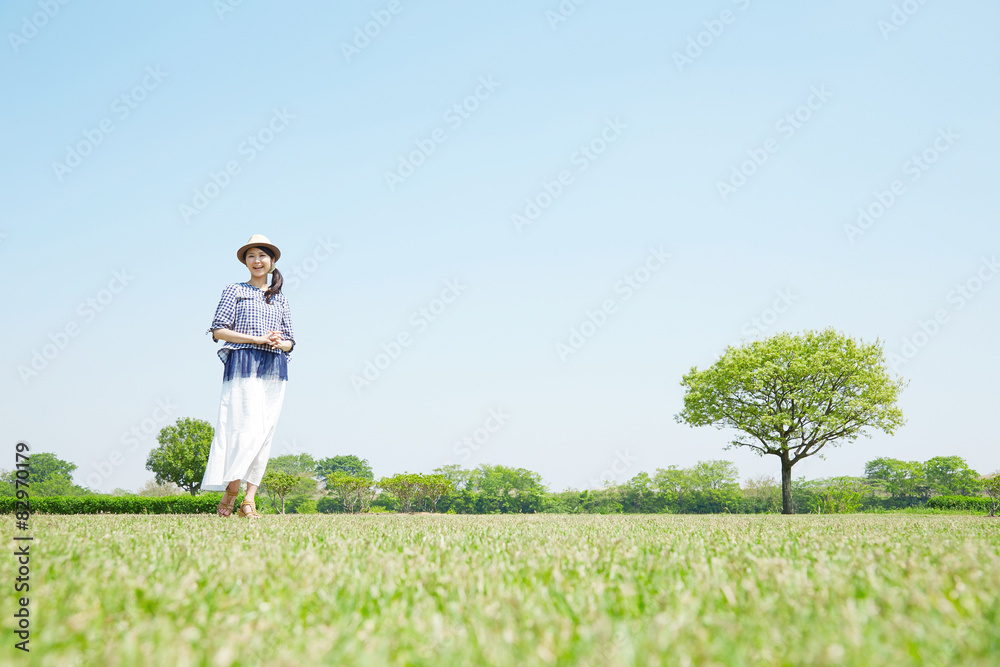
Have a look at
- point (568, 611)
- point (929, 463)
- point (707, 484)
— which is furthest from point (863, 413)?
point (568, 611)

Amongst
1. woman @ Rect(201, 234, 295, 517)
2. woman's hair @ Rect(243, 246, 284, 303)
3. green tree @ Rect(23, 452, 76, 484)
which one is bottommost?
green tree @ Rect(23, 452, 76, 484)

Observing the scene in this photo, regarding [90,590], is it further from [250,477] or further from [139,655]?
[250,477]

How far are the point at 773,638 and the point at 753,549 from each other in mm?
2374

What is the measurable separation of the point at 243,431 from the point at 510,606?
6.27m

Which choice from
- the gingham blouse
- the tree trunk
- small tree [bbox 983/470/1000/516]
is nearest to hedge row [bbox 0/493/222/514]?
the gingham blouse

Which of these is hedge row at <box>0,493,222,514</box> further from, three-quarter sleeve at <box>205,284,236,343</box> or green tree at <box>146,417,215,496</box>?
green tree at <box>146,417,215,496</box>

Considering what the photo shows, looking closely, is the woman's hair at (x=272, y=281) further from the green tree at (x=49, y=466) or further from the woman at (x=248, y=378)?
the green tree at (x=49, y=466)

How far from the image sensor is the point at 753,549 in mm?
3996

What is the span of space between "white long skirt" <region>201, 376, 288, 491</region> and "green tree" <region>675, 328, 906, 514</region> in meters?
24.1

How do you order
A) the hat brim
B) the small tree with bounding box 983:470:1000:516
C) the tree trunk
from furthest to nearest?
the tree trunk
the small tree with bounding box 983:470:1000:516
the hat brim

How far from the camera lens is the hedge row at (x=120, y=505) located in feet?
49.7

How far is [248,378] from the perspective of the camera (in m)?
7.75

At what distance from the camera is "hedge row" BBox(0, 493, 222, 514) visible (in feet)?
49.7

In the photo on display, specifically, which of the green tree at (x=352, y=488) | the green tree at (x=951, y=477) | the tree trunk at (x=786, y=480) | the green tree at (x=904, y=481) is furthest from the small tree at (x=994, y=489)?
the green tree at (x=352, y=488)
